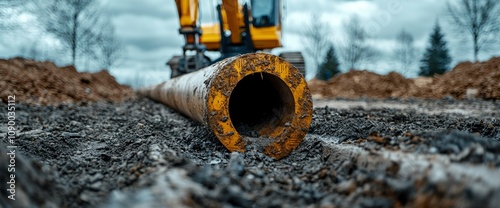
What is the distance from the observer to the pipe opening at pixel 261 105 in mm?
3270

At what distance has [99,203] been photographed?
1.74 meters

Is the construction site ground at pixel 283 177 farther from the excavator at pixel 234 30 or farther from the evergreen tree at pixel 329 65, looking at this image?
the evergreen tree at pixel 329 65

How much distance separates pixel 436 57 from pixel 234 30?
27.9 m

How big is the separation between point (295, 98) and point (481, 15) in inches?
996

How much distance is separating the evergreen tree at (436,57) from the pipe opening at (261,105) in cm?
3087

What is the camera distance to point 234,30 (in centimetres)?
903

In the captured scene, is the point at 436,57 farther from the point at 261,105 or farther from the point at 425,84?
the point at 261,105

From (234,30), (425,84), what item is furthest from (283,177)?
(425,84)

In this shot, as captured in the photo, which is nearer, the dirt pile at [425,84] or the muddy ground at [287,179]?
the muddy ground at [287,179]

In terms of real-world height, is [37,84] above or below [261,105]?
above

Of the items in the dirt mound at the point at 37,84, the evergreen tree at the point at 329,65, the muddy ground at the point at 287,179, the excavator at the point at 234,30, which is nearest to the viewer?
the muddy ground at the point at 287,179

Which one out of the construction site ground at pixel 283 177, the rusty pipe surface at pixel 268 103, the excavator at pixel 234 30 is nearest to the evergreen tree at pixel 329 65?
the excavator at pixel 234 30

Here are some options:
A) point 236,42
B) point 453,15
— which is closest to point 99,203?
point 236,42

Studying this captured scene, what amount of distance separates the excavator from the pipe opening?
3.86m
